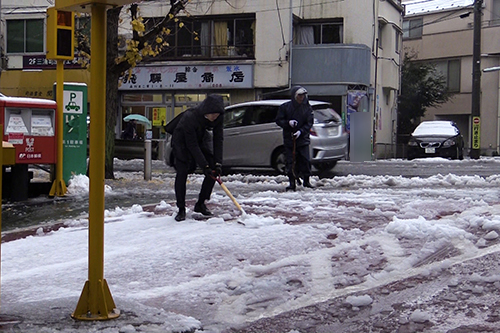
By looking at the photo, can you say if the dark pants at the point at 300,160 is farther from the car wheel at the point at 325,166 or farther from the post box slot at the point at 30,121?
the car wheel at the point at 325,166

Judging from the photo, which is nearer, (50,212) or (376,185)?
(50,212)

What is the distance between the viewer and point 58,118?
33.1 ft

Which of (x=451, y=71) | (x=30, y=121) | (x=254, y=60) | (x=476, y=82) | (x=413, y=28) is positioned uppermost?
(x=413, y=28)

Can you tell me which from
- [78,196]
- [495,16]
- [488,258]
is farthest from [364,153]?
[495,16]

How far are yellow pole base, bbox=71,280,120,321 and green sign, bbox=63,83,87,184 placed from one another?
21.1 feet

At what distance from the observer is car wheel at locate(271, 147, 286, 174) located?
14.2m

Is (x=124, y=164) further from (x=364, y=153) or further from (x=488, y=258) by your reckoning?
(x=488, y=258)

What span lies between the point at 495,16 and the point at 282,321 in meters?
37.9

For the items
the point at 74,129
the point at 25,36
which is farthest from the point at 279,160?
the point at 25,36

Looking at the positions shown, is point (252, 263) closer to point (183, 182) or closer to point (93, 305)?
point (93, 305)

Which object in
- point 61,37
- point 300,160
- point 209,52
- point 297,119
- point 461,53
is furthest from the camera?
point 461,53

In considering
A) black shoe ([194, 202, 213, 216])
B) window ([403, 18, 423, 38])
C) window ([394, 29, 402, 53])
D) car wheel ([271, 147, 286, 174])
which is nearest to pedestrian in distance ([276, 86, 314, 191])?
black shoe ([194, 202, 213, 216])

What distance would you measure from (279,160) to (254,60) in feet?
41.6

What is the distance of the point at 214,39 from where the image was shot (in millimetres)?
27047
